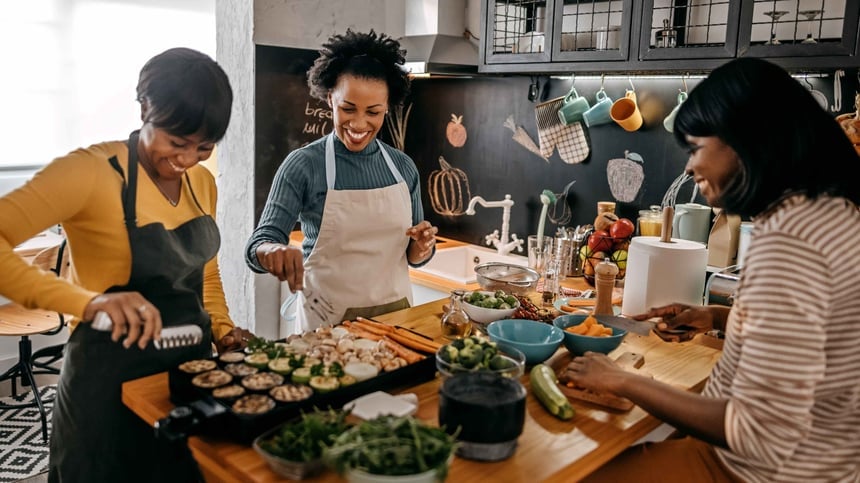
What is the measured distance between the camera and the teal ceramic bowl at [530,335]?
1.73 m

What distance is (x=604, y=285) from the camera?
2230 mm

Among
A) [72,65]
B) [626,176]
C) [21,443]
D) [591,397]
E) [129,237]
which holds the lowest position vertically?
[21,443]

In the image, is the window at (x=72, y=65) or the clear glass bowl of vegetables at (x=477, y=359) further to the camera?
the window at (x=72, y=65)

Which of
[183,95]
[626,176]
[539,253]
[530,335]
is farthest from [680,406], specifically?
[626,176]

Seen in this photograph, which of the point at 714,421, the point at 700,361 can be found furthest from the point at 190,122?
the point at 700,361

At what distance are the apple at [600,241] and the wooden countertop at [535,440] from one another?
1.18 meters

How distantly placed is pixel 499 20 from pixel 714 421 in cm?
237

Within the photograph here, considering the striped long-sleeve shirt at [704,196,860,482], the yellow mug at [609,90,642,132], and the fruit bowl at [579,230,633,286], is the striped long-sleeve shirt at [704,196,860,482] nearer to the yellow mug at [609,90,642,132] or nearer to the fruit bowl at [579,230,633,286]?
the fruit bowl at [579,230,633,286]

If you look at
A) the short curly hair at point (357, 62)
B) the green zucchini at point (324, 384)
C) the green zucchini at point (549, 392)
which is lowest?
the green zucchini at point (549, 392)

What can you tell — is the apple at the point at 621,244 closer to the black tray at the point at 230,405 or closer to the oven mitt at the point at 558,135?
the oven mitt at the point at 558,135

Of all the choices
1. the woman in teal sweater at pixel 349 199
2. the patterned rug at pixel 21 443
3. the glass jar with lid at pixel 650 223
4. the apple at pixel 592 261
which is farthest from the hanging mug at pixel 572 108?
the patterned rug at pixel 21 443

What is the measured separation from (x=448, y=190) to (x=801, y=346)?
2.99m

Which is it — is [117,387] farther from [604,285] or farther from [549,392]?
[604,285]

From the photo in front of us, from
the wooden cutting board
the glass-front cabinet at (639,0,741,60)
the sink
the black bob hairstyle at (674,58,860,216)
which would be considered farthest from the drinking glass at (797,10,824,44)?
the sink
